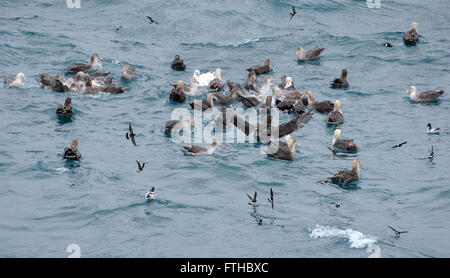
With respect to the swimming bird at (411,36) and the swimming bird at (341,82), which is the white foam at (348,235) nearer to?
the swimming bird at (341,82)

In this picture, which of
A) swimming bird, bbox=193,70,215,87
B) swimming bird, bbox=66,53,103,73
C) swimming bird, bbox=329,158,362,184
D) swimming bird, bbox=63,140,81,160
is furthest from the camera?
swimming bird, bbox=66,53,103,73

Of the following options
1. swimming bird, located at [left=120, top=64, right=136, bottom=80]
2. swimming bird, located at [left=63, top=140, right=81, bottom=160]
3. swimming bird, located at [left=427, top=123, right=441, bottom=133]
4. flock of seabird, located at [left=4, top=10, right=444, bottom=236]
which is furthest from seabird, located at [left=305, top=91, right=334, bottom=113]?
swimming bird, located at [left=63, top=140, right=81, bottom=160]

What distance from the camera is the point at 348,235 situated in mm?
15898

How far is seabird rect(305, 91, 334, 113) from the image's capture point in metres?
24.3

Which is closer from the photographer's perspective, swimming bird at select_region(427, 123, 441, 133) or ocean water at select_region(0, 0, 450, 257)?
ocean water at select_region(0, 0, 450, 257)

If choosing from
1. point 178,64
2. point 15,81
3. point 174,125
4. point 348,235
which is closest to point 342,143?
point 174,125

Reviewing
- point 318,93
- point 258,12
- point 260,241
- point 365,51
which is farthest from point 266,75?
point 260,241

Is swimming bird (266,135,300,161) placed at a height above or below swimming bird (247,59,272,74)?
below

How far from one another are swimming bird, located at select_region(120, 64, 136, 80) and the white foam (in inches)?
508

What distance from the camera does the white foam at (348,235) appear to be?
51.1ft

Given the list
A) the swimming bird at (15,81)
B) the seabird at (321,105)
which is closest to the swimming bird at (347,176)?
the seabird at (321,105)

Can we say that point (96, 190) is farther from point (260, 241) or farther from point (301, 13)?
point (301, 13)

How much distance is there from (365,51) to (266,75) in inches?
202

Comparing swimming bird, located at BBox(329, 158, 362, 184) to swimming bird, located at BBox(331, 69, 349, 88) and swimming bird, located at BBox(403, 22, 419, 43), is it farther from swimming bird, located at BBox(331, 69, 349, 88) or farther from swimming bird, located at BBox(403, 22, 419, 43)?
swimming bird, located at BBox(403, 22, 419, 43)
